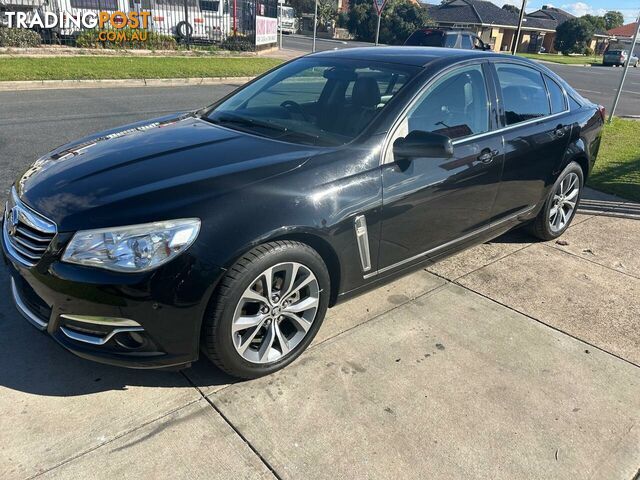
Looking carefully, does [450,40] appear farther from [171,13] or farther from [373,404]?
[373,404]

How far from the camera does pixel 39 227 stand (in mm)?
2465

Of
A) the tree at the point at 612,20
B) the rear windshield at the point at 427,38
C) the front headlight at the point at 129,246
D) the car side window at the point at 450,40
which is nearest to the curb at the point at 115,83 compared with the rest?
the rear windshield at the point at 427,38

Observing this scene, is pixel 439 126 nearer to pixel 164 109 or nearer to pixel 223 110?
pixel 223 110

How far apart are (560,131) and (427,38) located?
13.4m

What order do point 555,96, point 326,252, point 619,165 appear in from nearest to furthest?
point 326,252 < point 555,96 < point 619,165

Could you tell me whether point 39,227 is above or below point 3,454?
above

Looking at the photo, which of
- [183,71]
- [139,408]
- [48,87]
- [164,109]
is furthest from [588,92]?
[139,408]

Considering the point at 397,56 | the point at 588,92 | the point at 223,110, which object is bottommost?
the point at 588,92

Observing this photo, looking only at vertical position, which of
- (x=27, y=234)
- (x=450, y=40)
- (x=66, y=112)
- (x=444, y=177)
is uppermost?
(x=450, y=40)

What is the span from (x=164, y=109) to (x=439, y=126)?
23.9 feet

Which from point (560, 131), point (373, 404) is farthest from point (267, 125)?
point (560, 131)

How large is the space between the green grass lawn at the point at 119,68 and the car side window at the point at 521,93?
10.6m

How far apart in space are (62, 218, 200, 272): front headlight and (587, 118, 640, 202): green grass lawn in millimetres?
5851

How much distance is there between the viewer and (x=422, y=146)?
9.72 ft
